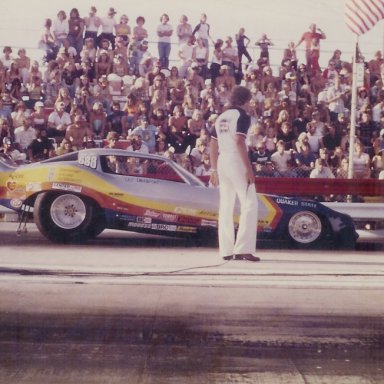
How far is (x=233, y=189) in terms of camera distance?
23.9 feet

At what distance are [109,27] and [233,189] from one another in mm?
1664

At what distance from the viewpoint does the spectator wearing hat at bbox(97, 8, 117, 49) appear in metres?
6.56

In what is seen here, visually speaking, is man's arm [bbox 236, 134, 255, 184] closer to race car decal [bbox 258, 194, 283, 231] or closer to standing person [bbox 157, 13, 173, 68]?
race car decal [bbox 258, 194, 283, 231]

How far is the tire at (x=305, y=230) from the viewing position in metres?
8.04

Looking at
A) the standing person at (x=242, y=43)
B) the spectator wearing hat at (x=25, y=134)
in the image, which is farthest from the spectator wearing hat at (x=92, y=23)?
the standing person at (x=242, y=43)

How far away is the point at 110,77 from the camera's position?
7.05m

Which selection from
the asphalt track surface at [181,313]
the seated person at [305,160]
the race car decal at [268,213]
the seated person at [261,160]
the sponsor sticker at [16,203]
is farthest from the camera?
the sponsor sticker at [16,203]

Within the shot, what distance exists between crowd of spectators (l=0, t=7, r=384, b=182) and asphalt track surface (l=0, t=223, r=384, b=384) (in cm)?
84

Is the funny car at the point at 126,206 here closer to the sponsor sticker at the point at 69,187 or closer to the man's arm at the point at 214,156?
the sponsor sticker at the point at 69,187

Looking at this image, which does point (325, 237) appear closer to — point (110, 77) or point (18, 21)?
point (110, 77)

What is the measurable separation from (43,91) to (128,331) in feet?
8.65

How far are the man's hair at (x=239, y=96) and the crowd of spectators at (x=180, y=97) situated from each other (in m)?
0.05

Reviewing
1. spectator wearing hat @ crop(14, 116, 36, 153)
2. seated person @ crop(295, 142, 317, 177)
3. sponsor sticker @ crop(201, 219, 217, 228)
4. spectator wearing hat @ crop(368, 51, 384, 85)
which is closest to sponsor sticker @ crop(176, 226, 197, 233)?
sponsor sticker @ crop(201, 219, 217, 228)

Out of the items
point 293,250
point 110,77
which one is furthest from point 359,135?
point 110,77
